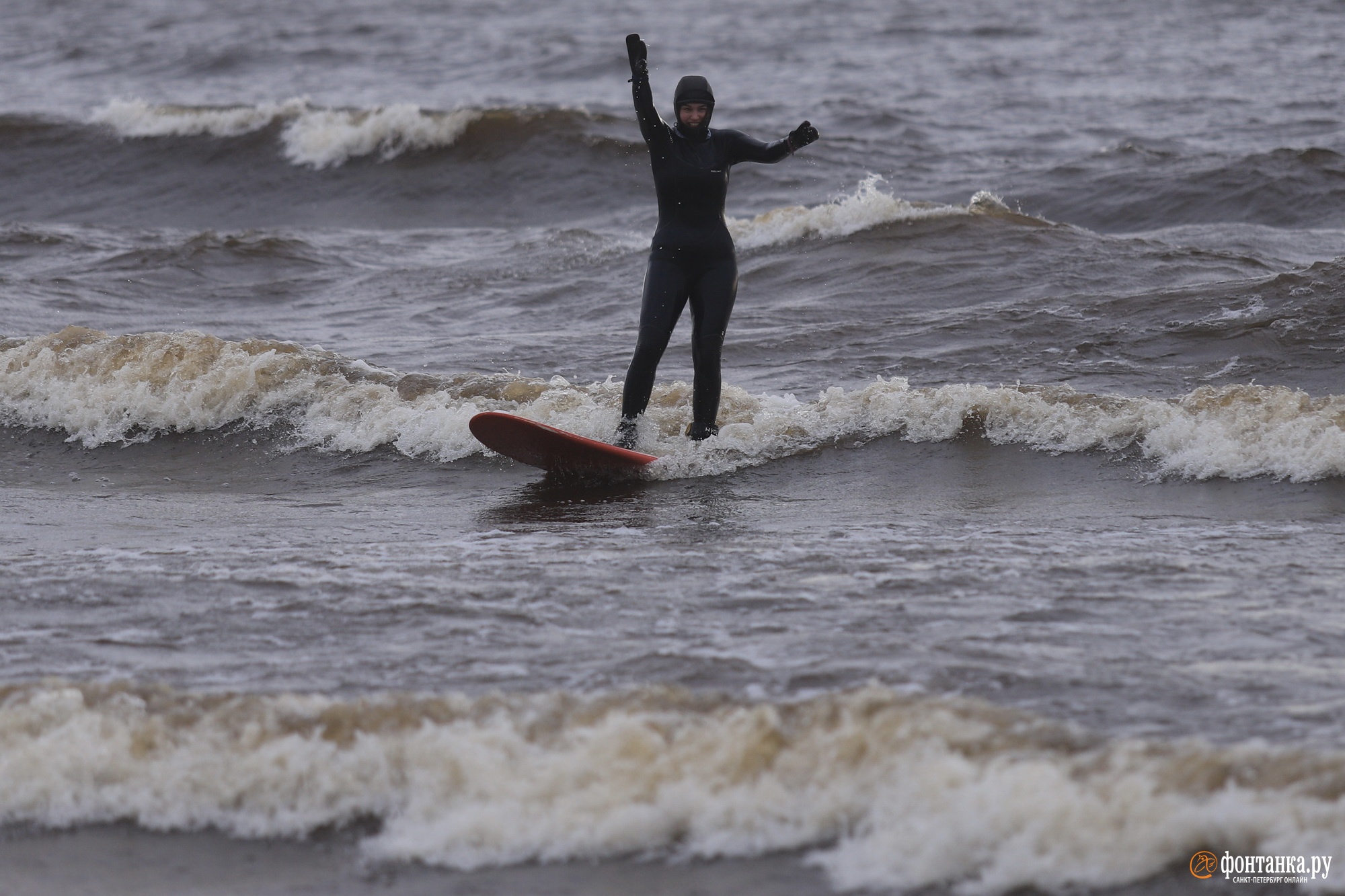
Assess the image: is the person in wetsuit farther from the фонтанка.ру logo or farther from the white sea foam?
the white sea foam

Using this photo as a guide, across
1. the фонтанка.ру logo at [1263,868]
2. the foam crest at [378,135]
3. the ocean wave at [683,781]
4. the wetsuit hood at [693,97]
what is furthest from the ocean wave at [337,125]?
the фонтанка.ру logo at [1263,868]

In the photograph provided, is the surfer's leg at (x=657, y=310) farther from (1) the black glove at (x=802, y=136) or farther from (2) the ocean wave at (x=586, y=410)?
(1) the black glove at (x=802, y=136)

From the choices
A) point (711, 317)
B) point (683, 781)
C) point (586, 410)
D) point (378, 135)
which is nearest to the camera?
point (683, 781)

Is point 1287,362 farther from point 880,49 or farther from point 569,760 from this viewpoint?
point 880,49

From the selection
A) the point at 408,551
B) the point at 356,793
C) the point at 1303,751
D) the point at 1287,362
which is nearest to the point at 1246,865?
the point at 1303,751

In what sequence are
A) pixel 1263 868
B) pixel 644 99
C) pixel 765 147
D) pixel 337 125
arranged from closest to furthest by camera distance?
pixel 1263 868 → pixel 644 99 → pixel 765 147 → pixel 337 125

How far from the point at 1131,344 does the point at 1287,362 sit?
3.48ft

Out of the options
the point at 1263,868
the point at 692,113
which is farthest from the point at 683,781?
the point at 692,113

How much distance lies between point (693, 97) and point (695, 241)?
760 millimetres

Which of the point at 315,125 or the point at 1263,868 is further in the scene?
the point at 315,125

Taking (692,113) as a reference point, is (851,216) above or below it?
below

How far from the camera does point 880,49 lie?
30.2 metres

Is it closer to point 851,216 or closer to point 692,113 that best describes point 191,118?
point 851,216

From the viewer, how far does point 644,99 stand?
688 cm
